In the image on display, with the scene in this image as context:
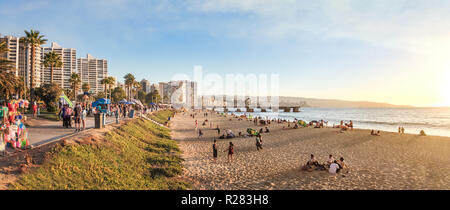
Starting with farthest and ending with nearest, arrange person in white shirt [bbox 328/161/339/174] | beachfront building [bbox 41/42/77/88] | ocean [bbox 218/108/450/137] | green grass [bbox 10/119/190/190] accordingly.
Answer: beachfront building [bbox 41/42/77/88] < ocean [bbox 218/108/450/137] < person in white shirt [bbox 328/161/339/174] < green grass [bbox 10/119/190/190]

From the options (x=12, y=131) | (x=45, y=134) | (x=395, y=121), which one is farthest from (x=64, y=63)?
(x=395, y=121)

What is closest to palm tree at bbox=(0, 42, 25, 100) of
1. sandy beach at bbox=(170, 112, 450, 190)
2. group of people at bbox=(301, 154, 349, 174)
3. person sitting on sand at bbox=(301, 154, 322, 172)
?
sandy beach at bbox=(170, 112, 450, 190)

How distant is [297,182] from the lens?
429 inches

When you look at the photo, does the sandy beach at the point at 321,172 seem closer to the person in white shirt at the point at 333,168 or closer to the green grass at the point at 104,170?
the person in white shirt at the point at 333,168

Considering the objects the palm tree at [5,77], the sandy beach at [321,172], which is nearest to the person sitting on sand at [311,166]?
the sandy beach at [321,172]

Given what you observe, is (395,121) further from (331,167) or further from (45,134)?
(45,134)

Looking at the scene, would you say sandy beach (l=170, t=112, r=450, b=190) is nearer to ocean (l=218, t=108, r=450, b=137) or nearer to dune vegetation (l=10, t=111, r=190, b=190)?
dune vegetation (l=10, t=111, r=190, b=190)

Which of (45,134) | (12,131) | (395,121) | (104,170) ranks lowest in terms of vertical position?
(395,121)

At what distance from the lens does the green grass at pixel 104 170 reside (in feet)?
23.6

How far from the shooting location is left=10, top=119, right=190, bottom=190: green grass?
7200 millimetres

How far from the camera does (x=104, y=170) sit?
362 inches

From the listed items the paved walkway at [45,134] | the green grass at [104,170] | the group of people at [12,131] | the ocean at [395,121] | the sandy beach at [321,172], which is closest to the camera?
the green grass at [104,170]
